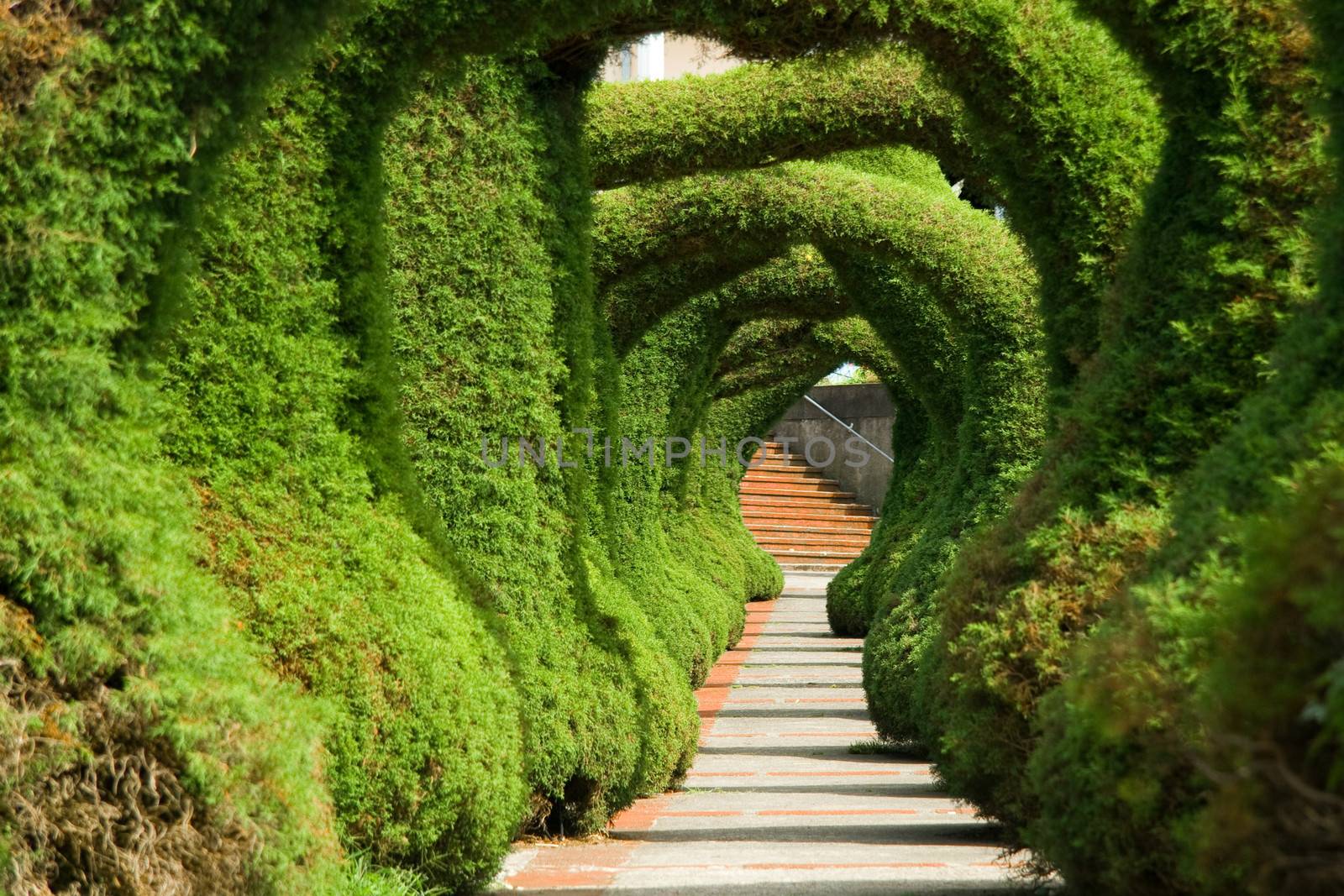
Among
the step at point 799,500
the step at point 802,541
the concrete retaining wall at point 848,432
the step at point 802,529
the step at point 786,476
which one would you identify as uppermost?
the concrete retaining wall at point 848,432

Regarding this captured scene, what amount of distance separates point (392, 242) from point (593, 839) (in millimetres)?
2830

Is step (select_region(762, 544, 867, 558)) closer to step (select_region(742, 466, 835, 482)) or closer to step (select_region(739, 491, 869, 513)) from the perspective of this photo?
step (select_region(739, 491, 869, 513))

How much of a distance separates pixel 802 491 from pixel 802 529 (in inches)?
61.7

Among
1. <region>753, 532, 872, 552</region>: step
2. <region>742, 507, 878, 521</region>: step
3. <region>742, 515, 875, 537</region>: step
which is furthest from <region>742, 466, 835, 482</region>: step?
<region>753, 532, 872, 552</region>: step

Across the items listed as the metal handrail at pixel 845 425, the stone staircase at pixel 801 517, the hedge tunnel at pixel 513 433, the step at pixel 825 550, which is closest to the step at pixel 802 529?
the stone staircase at pixel 801 517

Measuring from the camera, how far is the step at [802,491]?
3331 centimetres

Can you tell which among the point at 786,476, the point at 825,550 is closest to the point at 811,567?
the point at 825,550

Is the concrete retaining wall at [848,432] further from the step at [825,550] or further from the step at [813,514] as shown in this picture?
the step at [825,550]

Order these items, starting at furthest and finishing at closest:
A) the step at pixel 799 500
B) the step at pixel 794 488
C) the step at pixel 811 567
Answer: the step at pixel 794 488
the step at pixel 799 500
the step at pixel 811 567

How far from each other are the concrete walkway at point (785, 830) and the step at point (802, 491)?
67.3 ft

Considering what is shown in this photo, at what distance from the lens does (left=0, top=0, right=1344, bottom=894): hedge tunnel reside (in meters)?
3.08

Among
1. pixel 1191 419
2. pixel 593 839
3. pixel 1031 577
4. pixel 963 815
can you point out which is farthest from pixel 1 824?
pixel 963 815

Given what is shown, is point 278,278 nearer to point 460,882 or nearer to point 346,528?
point 346,528

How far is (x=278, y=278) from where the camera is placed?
4895 mm
